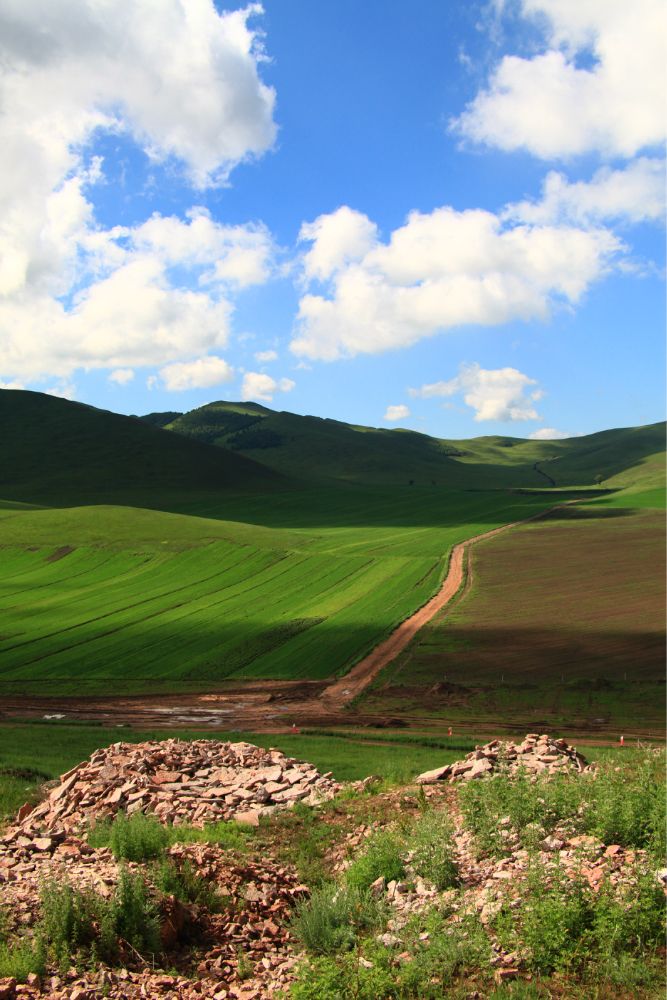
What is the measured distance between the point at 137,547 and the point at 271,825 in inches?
2899

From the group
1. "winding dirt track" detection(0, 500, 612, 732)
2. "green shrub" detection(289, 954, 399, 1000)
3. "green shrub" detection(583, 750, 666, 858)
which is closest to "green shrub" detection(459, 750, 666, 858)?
"green shrub" detection(583, 750, 666, 858)

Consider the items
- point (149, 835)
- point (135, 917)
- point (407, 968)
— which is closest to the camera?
point (407, 968)

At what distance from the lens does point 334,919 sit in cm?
1277

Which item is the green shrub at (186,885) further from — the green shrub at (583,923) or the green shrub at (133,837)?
the green shrub at (583,923)

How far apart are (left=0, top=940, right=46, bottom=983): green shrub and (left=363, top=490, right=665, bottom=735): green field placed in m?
26.0

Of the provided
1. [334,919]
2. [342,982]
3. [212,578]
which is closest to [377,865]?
[334,919]

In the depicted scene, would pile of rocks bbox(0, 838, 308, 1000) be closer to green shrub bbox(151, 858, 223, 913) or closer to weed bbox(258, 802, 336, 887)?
green shrub bbox(151, 858, 223, 913)

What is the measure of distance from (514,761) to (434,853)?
206 inches

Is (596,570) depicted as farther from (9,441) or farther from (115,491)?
(9,441)

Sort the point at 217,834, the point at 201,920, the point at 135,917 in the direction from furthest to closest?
the point at 217,834 < the point at 201,920 < the point at 135,917

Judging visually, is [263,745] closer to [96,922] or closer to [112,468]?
[96,922]

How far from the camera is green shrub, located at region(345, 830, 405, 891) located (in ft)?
46.0

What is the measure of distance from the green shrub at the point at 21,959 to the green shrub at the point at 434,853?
253 inches

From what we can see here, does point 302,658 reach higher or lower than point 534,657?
lower
